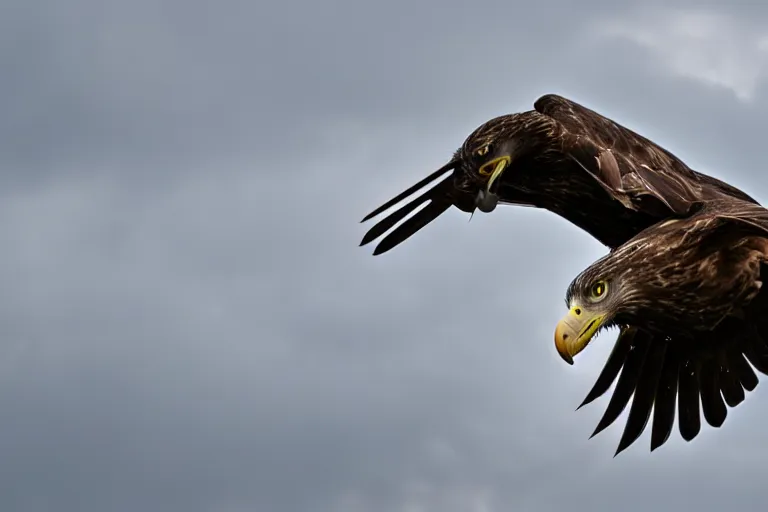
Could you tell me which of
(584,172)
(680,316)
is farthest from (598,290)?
(584,172)

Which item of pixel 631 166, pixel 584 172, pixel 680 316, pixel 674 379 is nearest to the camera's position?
pixel 680 316

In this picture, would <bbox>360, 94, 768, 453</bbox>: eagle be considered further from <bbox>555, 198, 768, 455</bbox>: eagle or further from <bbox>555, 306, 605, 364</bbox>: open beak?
A: <bbox>555, 306, 605, 364</bbox>: open beak

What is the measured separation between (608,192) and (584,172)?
0.49m

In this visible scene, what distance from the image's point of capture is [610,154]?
12625 millimetres

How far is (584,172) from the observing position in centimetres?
1288

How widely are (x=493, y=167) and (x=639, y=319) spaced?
182 centimetres

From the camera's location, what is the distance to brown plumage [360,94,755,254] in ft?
40.9

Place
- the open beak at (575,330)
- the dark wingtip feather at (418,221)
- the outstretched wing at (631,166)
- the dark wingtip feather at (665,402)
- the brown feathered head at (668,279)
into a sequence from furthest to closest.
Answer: the dark wingtip feather at (418,221) < the dark wingtip feather at (665,402) < the outstretched wing at (631,166) < the brown feathered head at (668,279) < the open beak at (575,330)

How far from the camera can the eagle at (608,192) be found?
12.5 metres

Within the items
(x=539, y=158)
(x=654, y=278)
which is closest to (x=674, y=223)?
(x=654, y=278)

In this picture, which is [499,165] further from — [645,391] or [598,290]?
[645,391]

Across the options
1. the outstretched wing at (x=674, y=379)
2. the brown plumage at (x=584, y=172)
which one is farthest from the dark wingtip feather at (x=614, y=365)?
the brown plumage at (x=584, y=172)

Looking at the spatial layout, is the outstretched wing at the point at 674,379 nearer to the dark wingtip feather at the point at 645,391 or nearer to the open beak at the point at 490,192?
the dark wingtip feather at the point at 645,391

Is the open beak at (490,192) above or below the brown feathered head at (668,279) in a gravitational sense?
above
